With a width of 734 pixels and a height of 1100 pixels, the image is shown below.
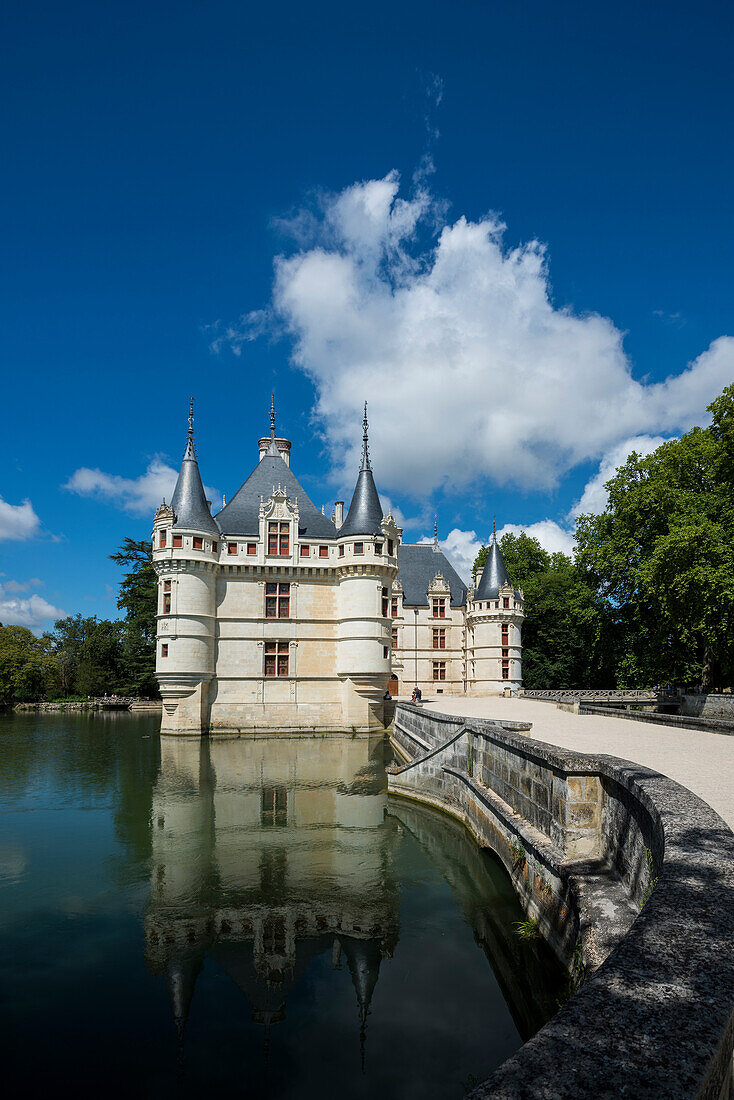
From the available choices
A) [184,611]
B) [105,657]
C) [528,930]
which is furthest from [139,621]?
[528,930]

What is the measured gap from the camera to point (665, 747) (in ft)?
37.3

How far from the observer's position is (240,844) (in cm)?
1116

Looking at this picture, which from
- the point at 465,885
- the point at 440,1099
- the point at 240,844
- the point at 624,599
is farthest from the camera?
the point at 624,599

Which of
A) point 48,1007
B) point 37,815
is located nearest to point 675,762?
point 48,1007

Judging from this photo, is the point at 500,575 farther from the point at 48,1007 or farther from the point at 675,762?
the point at 48,1007

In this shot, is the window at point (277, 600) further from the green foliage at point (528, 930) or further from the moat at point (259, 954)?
the green foliage at point (528, 930)

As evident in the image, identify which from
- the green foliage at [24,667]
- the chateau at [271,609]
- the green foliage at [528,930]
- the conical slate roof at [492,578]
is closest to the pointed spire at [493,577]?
the conical slate roof at [492,578]

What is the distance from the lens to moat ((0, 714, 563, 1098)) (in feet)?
17.5

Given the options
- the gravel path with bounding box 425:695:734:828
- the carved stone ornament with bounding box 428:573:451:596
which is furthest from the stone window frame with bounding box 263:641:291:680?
the carved stone ornament with bounding box 428:573:451:596

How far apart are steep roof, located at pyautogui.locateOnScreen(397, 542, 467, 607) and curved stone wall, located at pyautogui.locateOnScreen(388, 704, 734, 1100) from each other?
26.7 m

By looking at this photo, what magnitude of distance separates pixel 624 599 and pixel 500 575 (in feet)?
25.2

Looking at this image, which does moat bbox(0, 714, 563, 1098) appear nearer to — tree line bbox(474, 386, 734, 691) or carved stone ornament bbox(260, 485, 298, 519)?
tree line bbox(474, 386, 734, 691)

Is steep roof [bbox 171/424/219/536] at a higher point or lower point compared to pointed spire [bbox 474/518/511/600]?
higher

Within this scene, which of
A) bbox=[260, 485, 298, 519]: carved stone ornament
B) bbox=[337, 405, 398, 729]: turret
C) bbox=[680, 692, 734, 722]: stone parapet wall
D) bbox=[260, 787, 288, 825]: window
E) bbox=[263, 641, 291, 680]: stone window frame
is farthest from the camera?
bbox=[260, 485, 298, 519]: carved stone ornament
